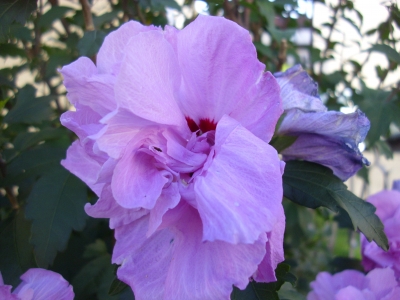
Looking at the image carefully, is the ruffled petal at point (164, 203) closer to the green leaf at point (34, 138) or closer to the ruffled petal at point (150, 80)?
the ruffled petal at point (150, 80)

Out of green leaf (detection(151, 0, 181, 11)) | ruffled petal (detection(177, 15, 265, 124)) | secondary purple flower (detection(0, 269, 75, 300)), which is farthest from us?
green leaf (detection(151, 0, 181, 11))

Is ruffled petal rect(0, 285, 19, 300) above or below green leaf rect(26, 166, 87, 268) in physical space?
above

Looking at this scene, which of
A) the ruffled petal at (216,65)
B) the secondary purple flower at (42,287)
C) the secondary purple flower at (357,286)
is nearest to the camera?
the ruffled petal at (216,65)

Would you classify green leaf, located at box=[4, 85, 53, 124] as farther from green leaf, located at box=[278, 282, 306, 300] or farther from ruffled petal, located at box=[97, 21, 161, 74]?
green leaf, located at box=[278, 282, 306, 300]

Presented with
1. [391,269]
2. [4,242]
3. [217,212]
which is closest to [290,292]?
[391,269]

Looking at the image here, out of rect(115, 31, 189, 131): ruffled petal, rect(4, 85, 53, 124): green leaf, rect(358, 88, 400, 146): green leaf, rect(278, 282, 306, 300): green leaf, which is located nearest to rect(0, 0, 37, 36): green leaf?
rect(4, 85, 53, 124): green leaf

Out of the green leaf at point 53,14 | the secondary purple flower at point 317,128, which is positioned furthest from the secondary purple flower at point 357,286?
the green leaf at point 53,14
